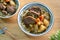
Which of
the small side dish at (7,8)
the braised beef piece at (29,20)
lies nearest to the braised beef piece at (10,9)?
the small side dish at (7,8)

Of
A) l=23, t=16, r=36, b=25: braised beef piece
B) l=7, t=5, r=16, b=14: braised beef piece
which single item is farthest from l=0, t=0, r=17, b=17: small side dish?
l=23, t=16, r=36, b=25: braised beef piece

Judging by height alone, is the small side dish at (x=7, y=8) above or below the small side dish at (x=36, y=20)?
above

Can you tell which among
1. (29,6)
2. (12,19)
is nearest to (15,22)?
(12,19)

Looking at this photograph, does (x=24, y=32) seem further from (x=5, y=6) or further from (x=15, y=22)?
(x=5, y=6)

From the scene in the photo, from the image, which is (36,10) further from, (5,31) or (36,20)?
(5,31)

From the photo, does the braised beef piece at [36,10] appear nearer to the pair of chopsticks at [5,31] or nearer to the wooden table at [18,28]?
the wooden table at [18,28]

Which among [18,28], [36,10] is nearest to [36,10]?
[36,10]
